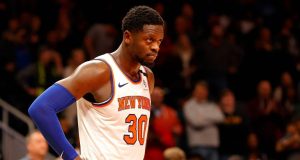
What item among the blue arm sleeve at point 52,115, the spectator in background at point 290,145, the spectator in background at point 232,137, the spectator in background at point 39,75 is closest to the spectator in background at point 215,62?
the spectator in background at point 232,137

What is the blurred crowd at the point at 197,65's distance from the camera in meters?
10.1

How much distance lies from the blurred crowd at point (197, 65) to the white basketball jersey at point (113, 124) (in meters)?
4.73

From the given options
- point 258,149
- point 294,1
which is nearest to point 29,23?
point 258,149

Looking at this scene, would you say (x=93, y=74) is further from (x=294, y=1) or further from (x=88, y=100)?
(x=294, y=1)

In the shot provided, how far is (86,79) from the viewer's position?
3908mm

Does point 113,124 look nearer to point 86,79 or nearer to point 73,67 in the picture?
point 86,79

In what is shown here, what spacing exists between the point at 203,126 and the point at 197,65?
1.78 metres

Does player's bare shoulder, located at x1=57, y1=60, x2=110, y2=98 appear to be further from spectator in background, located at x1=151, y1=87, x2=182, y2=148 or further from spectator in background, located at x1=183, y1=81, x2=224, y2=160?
spectator in background, located at x1=183, y1=81, x2=224, y2=160

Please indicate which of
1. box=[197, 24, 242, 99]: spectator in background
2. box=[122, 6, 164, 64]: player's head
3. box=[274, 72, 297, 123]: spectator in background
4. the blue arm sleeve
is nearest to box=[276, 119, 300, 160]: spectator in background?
box=[274, 72, 297, 123]: spectator in background

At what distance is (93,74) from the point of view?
3.94 meters

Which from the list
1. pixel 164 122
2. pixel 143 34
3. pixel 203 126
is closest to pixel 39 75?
pixel 164 122

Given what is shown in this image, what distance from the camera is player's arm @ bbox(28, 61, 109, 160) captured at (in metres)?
3.81

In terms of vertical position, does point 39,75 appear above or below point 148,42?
above

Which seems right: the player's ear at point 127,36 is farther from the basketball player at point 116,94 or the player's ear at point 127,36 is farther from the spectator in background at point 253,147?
the spectator in background at point 253,147
